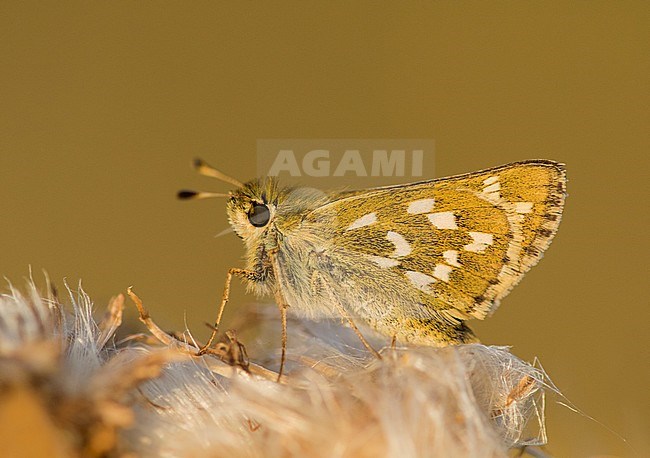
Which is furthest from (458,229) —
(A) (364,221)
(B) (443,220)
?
(A) (364,221)

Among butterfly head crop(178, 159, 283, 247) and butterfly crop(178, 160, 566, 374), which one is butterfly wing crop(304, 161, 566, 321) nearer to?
butterfly crop(178, 160, 566, 374)

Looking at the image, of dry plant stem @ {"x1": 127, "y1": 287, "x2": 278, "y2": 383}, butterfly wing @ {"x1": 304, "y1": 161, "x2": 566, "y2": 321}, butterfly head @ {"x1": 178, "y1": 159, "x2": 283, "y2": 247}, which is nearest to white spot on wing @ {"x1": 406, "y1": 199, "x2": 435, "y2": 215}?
butterfly wing @ {"x1": 304, "y1": 161, "x2": 566, "y2": 321}

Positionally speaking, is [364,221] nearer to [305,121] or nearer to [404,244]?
[404,244]

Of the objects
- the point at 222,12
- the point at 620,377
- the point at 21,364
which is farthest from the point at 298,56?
the point at 21,364

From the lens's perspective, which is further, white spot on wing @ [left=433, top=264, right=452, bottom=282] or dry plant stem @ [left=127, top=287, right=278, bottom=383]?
white spot on wing @ [left=433, top=264, right=452, bottom=282]

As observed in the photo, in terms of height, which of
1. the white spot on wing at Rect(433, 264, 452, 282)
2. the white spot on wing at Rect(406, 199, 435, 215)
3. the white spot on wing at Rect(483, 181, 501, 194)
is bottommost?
the white spot on wing at Rect(433, 264, 452, 282)

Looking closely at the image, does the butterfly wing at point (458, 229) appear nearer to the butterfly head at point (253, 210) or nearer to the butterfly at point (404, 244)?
the butterfly at point (404, 244)

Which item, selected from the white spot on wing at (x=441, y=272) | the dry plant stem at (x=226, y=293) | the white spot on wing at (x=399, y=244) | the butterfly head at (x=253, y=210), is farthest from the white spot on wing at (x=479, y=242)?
the dry plant stem at (x=226, y=293)

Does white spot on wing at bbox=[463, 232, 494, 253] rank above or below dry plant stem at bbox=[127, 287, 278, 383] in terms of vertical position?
above
